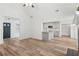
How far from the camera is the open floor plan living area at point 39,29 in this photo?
5.51ft

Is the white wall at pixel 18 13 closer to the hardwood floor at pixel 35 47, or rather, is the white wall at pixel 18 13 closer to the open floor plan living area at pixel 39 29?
the open floor plan living area at pixel 39 29

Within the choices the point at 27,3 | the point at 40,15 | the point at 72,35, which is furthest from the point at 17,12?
the point at 72,35

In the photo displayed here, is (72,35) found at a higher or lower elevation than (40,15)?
lower

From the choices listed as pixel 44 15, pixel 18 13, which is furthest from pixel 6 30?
pixel 44 15

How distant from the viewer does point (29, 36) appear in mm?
1754

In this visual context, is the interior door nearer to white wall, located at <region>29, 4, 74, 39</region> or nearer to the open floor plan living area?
the open floor plan living area

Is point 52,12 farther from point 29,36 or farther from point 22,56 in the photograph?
point 22,56

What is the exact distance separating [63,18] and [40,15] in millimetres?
357

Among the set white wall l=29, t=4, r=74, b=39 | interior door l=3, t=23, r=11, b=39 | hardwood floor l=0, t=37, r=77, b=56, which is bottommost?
hardwood floor l=0, t=37, r=77, b=56

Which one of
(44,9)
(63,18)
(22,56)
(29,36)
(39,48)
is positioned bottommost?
(22,56)

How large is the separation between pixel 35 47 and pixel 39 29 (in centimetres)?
29

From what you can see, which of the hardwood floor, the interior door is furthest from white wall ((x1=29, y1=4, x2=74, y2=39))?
the interior door

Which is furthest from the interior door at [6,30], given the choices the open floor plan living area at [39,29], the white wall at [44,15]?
the white wall at [44,15]

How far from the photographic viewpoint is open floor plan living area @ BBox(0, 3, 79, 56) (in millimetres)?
1681
